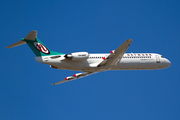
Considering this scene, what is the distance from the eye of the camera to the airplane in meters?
31.3

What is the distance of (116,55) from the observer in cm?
3170

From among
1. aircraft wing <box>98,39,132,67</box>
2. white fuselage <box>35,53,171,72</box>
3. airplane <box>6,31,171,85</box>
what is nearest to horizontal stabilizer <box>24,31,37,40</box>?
airplane <box>6,31,171,85</box>

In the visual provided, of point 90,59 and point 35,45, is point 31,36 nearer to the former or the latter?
point 35,45

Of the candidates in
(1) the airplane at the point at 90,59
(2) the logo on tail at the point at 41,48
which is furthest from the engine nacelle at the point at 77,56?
(2) the logo on tail at the point at 41,48

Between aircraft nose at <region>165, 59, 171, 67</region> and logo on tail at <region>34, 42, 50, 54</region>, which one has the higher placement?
aircraft nose at <region>165, 59, 171, 67</region>

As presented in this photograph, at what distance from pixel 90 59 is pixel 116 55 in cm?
376

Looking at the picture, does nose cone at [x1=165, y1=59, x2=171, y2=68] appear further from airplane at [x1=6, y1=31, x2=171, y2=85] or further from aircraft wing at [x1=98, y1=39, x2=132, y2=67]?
aircraft wing at [x1=98, y1=39, x2=132, y2=67]

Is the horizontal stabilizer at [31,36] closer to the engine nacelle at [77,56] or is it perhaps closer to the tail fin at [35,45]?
the tail fin at [35,45]

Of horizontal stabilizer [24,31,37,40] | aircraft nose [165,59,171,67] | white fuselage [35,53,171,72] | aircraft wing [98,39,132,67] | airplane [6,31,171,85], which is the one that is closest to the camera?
aircraft wing [98,39,132,67]

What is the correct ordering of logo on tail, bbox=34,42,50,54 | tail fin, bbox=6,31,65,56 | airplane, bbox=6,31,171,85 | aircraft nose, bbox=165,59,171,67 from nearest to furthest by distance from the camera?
tail fin, bbox=6,31,65,56, airplane, bbox=6,31,171,85, logo on tail, bbox=34,42,50,54, aircraft nose, bbox=165,59,171,67

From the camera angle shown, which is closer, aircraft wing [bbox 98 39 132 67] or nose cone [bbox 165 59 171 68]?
aircraft wing [bbox 98 39 132 67]

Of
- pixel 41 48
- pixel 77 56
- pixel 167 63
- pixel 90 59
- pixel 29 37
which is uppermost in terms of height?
pixel 29 37

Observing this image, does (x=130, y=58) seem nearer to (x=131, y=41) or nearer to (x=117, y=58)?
(x=117, y=58)

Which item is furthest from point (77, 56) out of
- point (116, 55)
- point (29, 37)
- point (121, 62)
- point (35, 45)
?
point (121, 62)
